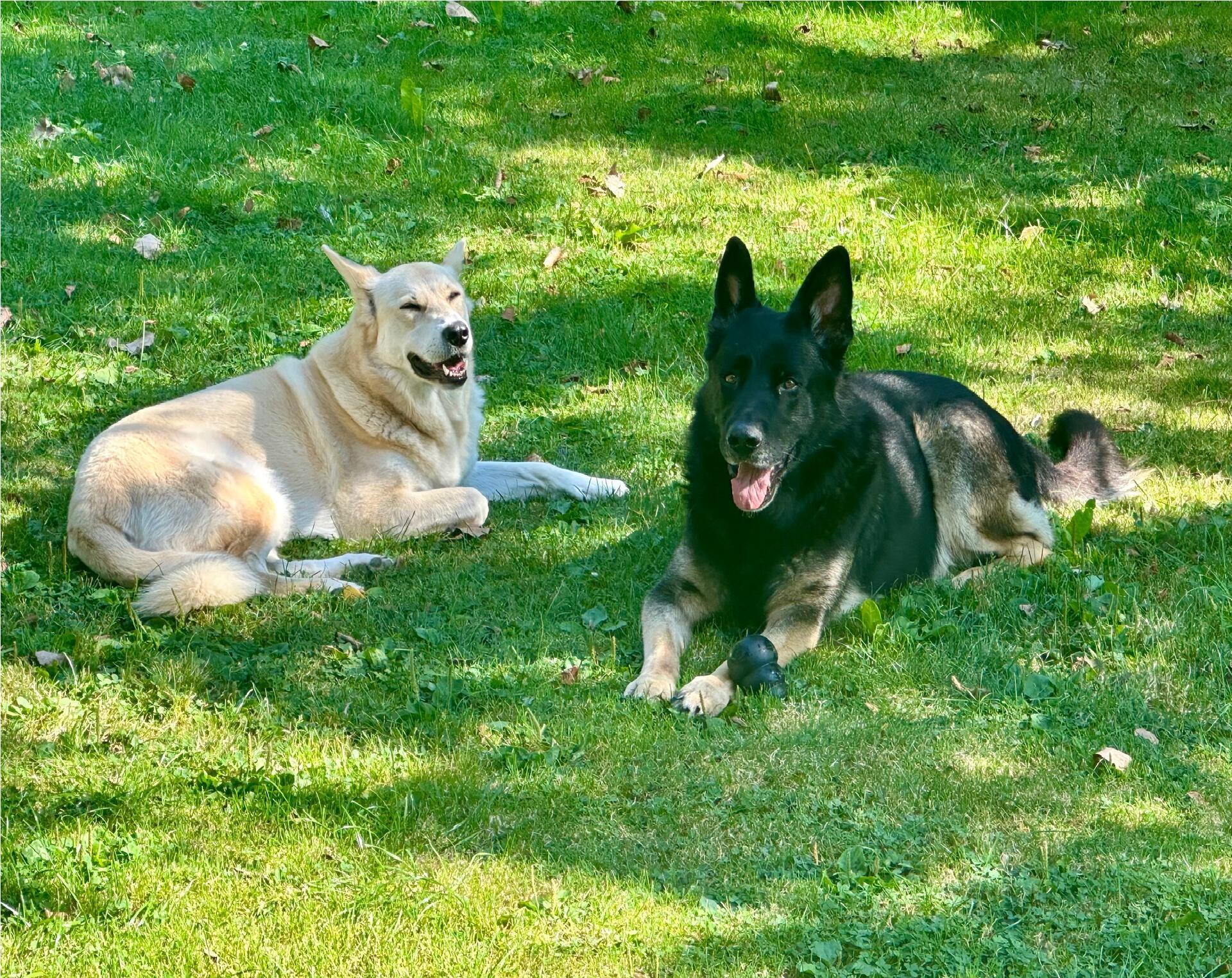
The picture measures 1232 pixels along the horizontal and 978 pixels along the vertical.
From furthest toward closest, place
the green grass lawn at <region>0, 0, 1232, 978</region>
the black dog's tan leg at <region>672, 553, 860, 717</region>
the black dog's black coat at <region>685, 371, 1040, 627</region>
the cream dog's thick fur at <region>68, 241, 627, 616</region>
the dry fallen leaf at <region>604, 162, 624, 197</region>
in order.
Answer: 1. the dry fallen leaf at <region>604, 162, 624, 197</region>
2. the cream dog's thick fur at <region>68, 241, 627, 616</region>
3. the black dog's black coat at <region>685, 371, 1040, 627</region>
4. the black dog's tan leg at <region>672, 553, 860, 717</region>
5. the green grass lawn at <region>0, 0, 1232, 978</region>

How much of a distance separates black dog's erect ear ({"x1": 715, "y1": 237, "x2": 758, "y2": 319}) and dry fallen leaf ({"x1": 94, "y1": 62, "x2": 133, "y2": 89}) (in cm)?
723

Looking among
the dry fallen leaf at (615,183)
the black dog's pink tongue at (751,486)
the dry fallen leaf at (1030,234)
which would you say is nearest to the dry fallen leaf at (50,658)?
the black dog's pink tongue at (751,486)

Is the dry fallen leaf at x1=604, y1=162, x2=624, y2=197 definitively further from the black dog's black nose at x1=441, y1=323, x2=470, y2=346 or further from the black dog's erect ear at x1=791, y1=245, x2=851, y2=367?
the black dog's erect ear at x1=791, y1=245, x2=851, y2=367

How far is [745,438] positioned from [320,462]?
2.41 meters

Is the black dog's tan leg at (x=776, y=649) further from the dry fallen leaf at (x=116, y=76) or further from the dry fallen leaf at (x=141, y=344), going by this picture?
the dry fallen leaf at (x=116, y=76)

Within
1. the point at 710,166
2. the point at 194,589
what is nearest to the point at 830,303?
the point at 194,589

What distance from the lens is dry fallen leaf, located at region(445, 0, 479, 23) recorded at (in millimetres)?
11617

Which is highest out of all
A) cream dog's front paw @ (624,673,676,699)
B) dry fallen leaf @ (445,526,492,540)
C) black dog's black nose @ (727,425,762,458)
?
black dog's black nose @ (727,425,762,458)

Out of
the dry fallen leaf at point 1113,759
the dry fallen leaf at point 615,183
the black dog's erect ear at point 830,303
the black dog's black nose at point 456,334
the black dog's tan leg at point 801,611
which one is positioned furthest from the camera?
the dry fallen leaf at point 615,183

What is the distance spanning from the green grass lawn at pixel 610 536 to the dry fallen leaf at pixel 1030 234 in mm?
178

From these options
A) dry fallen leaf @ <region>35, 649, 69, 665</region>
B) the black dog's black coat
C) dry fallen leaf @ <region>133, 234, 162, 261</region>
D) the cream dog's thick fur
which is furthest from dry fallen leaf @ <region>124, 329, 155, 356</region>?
the black dog's black coat

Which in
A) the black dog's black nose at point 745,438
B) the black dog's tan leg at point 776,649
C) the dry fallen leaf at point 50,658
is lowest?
the dry fallen leaf at point 50,658

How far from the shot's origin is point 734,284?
5.04m

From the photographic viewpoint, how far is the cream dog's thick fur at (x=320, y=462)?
213 inches
